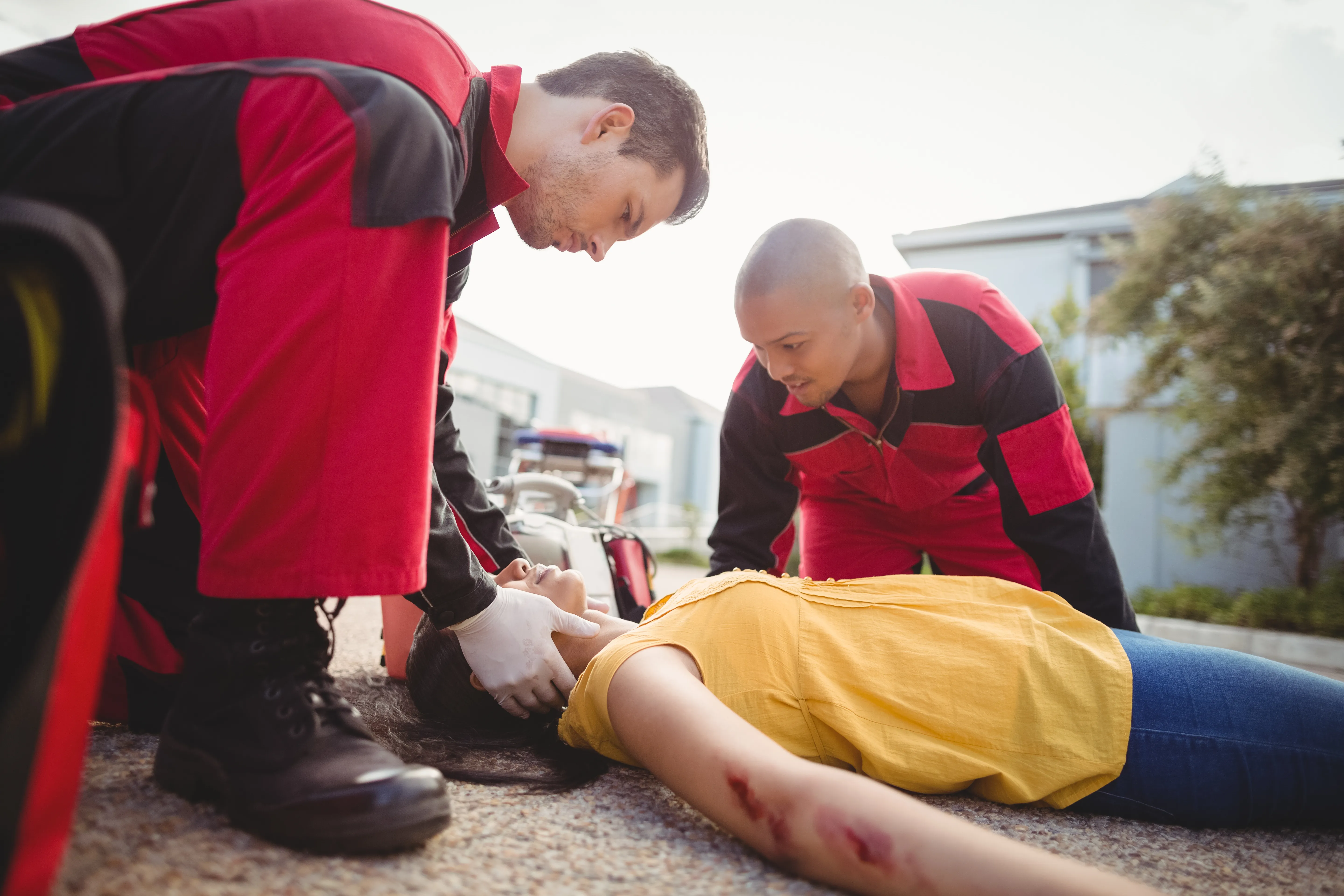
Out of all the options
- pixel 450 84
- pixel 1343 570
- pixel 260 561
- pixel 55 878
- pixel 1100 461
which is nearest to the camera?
pixel 55 878

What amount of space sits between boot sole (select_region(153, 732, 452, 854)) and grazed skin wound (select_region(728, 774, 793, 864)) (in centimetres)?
33

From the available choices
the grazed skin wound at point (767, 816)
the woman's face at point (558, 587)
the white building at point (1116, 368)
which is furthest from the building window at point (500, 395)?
the grazed skin wound at point (767, 816)

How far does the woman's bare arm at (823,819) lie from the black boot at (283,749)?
11.3 inches

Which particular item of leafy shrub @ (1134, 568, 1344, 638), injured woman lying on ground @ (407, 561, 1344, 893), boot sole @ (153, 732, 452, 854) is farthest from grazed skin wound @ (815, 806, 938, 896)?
leafy shrub @ (1134, 568, 1344, 638)

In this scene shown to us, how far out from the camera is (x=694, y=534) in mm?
10711

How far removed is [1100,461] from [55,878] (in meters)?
8.84

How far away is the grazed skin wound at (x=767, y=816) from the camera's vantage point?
84cm

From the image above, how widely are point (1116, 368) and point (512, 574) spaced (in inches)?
340

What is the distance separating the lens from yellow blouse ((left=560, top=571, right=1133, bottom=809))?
1173mm

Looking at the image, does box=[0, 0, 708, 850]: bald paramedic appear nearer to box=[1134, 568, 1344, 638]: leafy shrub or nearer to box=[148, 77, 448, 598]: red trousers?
box=[148, 77, 448, 598]: red trousers

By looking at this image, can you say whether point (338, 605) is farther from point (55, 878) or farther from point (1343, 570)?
point (1343, 570)

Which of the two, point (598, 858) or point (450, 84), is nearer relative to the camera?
point (598, 858)

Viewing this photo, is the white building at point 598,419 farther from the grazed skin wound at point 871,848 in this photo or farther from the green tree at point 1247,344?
the grazed skin wound at point 871,848

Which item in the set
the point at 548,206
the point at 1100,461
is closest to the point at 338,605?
the point at 548,206
